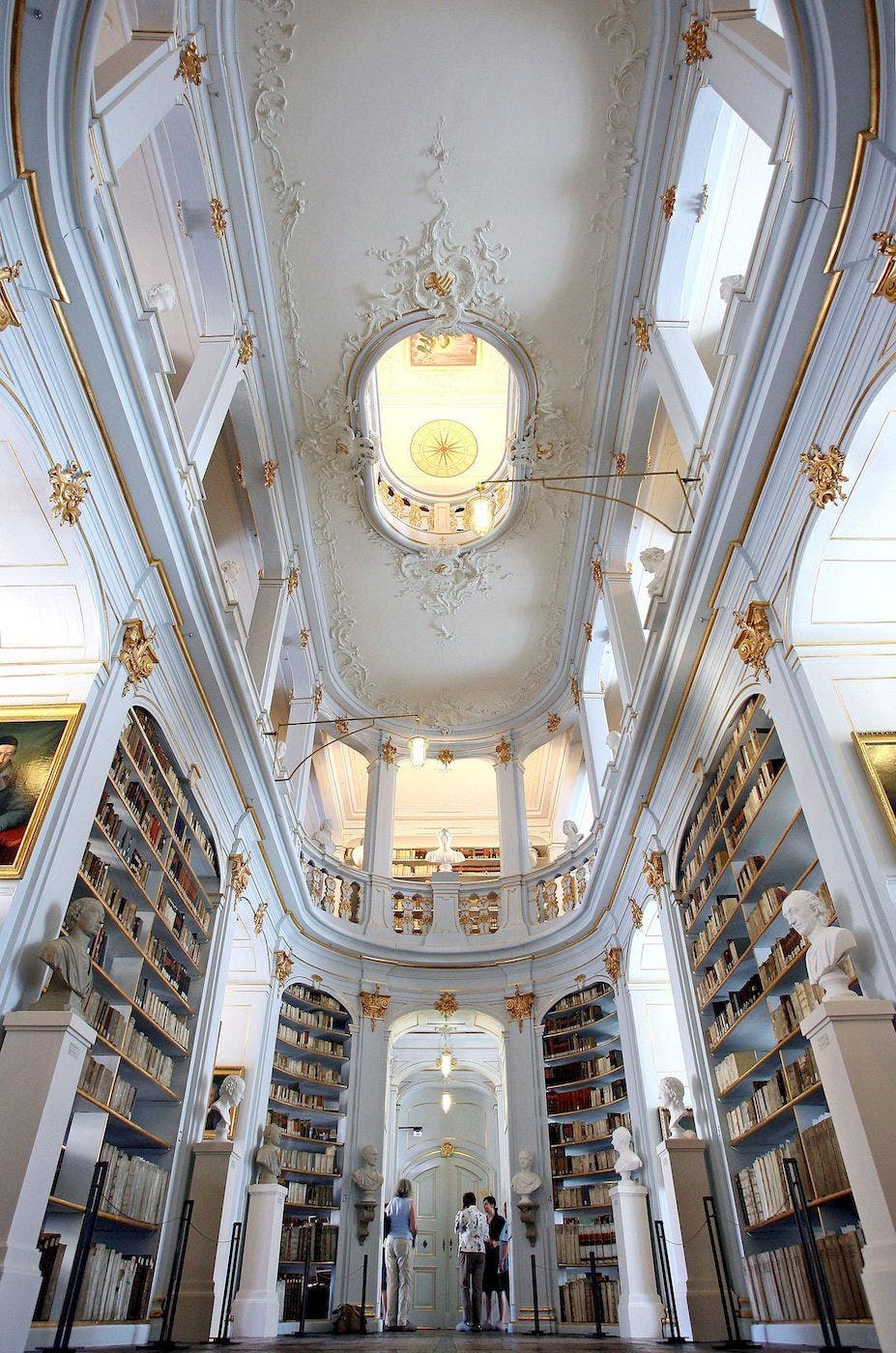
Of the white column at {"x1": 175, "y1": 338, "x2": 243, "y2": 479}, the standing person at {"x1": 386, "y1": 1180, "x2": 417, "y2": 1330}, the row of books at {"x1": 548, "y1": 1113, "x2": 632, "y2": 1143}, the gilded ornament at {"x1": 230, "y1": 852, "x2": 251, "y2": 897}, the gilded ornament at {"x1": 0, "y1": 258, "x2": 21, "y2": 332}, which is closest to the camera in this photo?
the gilded ornament at {"x1": 0, "y1": 258, "x2": 21, "y2": 332}

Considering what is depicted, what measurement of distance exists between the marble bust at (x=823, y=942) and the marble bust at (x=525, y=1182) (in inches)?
247

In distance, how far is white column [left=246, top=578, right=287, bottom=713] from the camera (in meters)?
9.20

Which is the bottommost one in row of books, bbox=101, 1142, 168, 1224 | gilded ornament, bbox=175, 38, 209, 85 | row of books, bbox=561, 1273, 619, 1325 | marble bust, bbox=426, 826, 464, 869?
row of books, bbox=561, 1273, 619, 1325

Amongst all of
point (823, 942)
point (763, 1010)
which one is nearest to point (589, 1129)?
point (763, 1010)

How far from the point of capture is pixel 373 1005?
11172mm

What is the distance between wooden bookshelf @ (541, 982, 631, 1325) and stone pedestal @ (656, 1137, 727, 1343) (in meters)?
1.98

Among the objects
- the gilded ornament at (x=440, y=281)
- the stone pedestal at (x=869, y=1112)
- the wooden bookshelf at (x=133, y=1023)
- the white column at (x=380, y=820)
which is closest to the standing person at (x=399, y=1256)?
the wooden bookshelf at (x=133, y=1023)

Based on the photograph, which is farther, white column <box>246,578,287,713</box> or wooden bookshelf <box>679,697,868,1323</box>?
white column <box>246,578,287,713</box>

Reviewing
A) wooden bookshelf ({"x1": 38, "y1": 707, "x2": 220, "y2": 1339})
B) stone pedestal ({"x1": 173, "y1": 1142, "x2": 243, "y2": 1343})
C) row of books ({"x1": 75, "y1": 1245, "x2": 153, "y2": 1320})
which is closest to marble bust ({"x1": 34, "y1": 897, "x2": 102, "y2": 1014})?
wooden bookshelf ({"x1": 38, "y1": 707, "x2": 220, "y2": 1339})

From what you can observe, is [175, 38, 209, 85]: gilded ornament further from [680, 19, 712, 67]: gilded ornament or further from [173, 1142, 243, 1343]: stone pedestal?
[173, 1142, 243, 1343]: stone pedestal

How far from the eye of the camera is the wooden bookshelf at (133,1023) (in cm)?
561

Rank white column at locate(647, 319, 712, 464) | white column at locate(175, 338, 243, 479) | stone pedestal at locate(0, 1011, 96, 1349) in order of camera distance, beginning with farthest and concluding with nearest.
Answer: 1. white column at locate(647, 319, 712, 464)
2. white column at locate(175, 338, 243, 479)
3. stone pedestal at locate(0, 1011, 96, 1349)

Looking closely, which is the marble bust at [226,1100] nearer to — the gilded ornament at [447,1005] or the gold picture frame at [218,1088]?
the gold picture frame at [218,1088]

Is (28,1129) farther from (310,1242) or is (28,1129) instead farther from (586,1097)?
(586,1097)
